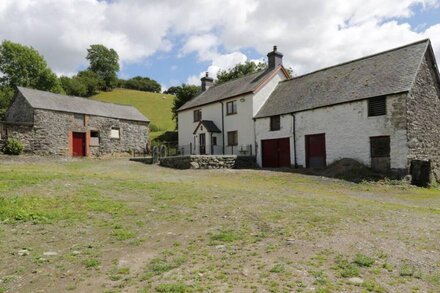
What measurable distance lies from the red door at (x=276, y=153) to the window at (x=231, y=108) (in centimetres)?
519

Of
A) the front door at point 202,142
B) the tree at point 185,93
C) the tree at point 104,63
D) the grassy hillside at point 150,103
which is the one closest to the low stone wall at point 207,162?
the front door at point 202,142

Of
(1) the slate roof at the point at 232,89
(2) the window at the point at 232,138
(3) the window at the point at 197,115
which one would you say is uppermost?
(1) the slate roof at the point at 232,89

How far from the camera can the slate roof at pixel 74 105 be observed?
106 ft

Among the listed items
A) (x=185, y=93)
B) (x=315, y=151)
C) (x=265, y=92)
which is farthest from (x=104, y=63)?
(x=315, y=151)

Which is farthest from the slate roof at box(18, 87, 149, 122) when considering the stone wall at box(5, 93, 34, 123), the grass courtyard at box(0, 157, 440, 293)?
the grass courtyard at box(0, 157, 440, 293)

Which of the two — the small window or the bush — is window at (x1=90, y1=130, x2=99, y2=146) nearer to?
the small window

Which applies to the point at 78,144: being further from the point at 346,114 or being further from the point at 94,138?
the point at 346,114

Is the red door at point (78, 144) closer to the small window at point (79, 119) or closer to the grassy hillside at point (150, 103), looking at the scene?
the small window at point (79, 119)

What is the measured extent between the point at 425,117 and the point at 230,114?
16518 mm

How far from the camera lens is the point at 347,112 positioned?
23.4 metres

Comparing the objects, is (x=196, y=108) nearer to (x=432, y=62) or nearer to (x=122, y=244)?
(x=432, y=62)

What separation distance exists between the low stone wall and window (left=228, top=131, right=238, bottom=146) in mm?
3765

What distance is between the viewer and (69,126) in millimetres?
33469

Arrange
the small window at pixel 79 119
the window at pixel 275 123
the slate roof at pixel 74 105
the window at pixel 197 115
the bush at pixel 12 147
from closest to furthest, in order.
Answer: the bush at pixel 12 147 < the window at pixel 275 123 < the slate roof at pixel 74 105 < the small window at pixel 79 119 < the window at pixel 197 115
